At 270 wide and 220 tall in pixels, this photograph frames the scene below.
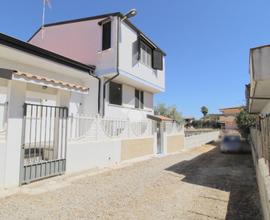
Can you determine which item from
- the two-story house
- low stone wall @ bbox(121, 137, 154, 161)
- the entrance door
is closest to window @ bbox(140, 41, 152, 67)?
the two-story house

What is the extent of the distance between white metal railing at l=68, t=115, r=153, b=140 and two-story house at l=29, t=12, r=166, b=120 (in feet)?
5.18

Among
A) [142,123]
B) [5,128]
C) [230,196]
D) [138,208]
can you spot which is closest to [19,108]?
[5,128]

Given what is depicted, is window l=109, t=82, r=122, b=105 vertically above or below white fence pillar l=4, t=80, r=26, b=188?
above

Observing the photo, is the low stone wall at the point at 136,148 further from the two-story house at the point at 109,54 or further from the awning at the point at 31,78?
the awning at the point at 31,78

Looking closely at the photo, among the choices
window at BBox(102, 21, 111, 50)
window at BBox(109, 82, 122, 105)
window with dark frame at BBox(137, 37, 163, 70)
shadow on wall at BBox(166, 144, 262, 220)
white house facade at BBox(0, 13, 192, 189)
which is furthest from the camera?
window with dark frame at BBox(137, 37, 163, 70)

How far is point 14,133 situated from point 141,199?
405 cm

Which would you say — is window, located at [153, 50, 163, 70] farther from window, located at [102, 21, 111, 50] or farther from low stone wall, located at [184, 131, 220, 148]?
low stone wall, located at [184, 131, 220, 148]

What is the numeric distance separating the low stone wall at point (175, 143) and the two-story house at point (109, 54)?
3.52 meters

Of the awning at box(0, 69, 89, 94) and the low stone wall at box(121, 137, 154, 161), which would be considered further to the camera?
the low stone wall at box(121, 137, 154, 161)

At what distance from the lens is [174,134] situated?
20141 millimetres

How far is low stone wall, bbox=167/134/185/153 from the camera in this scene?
18.9 meters

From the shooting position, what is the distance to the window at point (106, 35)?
44.3 ft

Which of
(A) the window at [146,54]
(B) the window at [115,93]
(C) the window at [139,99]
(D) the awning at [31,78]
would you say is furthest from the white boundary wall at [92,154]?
(A) the window at [146,54]

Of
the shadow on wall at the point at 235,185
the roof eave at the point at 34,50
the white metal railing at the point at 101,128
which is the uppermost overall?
the roof eave at the point at 34,50
